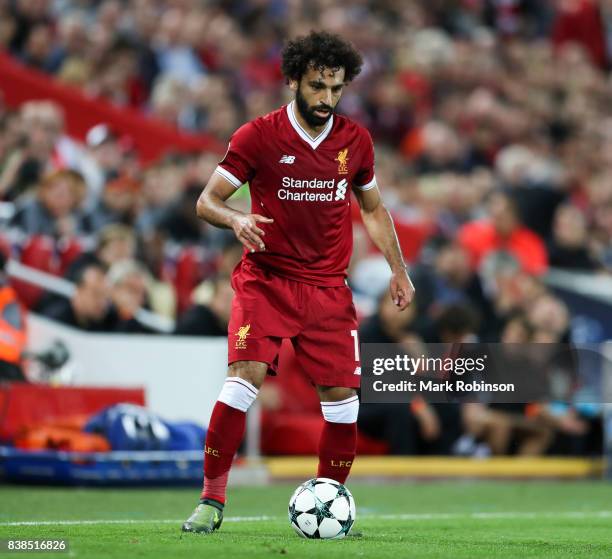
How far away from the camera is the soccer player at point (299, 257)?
6891 millimetres

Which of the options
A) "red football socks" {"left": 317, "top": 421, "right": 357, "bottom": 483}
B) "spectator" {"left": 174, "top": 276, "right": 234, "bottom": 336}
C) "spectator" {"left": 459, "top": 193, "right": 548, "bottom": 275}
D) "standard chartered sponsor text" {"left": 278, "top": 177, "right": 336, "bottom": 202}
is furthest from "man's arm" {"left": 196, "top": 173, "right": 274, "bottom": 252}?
"spectator" {"left": 459, "top": 193, "right": 548, "bottom": 275}

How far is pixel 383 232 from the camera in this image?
24.5ft

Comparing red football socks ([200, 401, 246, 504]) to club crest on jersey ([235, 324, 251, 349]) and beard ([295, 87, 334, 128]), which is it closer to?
club crest on jersey ([235, 324, 251, 349])

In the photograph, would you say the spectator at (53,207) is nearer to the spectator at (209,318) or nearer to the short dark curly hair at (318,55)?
the spectator at (209,318)

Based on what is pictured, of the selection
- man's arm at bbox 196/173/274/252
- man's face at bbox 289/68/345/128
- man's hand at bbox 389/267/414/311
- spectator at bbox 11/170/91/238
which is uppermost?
spectator at bbox 11/170/91/238

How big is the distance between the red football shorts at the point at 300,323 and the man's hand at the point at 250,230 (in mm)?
503

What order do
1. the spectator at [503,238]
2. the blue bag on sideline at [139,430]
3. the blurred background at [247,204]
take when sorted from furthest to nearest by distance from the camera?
1. the spectator at [503,238]
2. the blurred background at [247,204]
3. the blue bag on sideline at [139,430]

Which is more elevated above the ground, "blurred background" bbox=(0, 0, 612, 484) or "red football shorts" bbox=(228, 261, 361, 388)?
"blurred background" bbox=(0, 0, 612, 484)

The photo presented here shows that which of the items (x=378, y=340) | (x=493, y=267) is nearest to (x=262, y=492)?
(x=378, y=340)

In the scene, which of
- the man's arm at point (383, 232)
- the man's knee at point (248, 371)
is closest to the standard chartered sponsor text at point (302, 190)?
the man's arm at point (383, 232)

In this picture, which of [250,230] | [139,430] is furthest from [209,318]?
[250,230]

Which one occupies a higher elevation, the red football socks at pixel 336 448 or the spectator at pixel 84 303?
the spectator at pixel 84 303

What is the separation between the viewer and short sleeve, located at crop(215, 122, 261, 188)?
6973 mm

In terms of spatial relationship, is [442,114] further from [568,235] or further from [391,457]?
[391,457]
